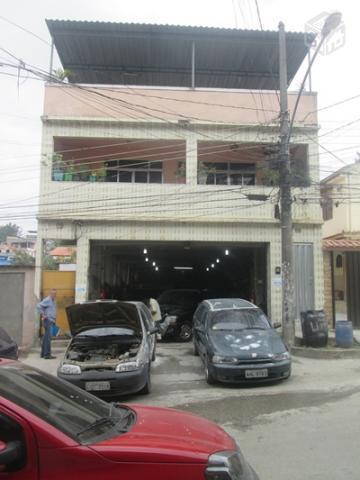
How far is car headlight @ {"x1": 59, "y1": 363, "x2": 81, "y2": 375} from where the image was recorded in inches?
314

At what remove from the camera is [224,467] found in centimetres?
270

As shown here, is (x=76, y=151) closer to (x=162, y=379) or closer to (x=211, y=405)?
(x=162, y=379)

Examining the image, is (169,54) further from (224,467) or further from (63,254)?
(63,254)

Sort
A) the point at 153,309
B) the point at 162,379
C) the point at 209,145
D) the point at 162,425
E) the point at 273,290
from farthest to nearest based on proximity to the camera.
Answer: the point at 209,145
the point at 273,290
the point at 153,309
the point at 162,379
the point at 162,425

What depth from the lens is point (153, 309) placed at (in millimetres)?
14695

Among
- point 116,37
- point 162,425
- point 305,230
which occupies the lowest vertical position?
point 162,425

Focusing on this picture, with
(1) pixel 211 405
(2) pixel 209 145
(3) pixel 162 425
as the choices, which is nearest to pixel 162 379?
(1) pixel 211 405

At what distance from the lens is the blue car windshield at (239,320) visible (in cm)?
1027

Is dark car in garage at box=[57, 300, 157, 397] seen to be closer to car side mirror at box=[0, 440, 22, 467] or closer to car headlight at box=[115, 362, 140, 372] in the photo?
car headlight at box=[115, 362, 140, 372]

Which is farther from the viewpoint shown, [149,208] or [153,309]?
[149,208]

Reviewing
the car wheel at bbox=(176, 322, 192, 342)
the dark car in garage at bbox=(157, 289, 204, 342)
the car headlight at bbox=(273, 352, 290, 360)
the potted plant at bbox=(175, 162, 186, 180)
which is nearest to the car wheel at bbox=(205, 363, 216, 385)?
the car headlight at bbox=(273, 352, 290, 360)

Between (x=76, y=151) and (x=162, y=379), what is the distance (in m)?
11.1

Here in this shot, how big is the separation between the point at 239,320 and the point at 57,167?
912cm

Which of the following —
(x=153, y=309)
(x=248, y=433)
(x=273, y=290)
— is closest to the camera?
(x=248, y=433)
